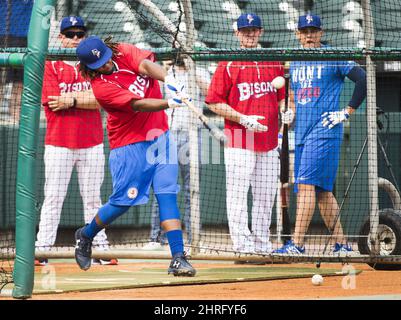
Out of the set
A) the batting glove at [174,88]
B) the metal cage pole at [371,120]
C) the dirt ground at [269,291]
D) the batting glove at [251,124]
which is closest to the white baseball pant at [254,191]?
the batting glove at [251,124]

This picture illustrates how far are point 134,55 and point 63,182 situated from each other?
2.45 metres

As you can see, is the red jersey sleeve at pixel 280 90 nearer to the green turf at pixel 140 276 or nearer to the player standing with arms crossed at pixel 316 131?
the player standing with arms crossed at pixel 316 131

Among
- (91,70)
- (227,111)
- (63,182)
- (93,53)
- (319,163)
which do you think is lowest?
(63,182)

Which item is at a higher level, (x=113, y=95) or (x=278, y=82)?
(x=278, y=82)

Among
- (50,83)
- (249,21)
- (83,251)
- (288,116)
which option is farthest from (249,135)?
(83,251)

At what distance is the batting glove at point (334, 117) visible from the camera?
9.66m

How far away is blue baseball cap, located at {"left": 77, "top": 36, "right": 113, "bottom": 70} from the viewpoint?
800 cm

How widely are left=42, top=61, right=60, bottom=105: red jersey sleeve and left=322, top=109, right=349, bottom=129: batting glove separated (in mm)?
2794

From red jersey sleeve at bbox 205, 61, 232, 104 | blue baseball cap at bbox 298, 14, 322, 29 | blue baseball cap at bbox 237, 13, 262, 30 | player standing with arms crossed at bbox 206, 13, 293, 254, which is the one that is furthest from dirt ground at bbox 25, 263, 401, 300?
blue baseball cap at bbox 237, 13, 262, 30

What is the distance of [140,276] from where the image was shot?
909 centimetres

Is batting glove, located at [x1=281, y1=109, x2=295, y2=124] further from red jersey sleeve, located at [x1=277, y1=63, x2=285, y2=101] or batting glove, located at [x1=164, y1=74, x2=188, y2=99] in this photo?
batting glove, located at [x1=164, y1=74, x2=188, y2=99]

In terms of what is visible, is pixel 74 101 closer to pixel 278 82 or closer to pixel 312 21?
pixel 278 82

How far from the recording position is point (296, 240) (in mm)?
9781

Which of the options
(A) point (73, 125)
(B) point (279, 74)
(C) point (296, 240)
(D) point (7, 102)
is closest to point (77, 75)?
(A) point (73, 125)
